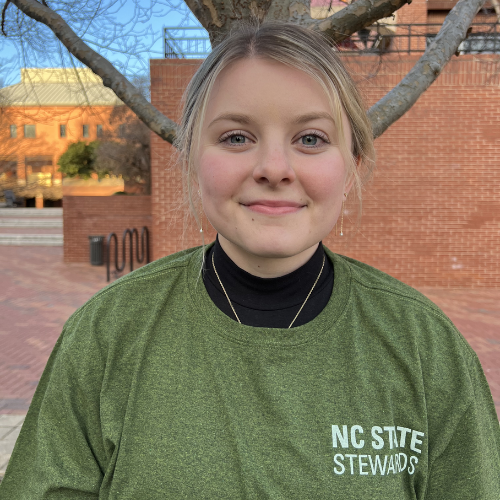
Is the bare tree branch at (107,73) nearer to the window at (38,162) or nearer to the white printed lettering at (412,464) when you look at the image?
the white printed lettering at (412,464)

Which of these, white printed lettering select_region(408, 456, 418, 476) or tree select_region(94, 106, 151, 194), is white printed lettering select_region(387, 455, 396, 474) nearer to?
white printed lettering select_region(408, 456, 418, 476)

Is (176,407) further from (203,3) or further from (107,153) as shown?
(107,153)

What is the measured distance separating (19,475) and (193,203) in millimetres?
852

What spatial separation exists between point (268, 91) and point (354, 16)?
3.91 ft

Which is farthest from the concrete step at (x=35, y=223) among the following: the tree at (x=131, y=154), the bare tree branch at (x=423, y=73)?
the bare tree branch at (x=423, y=73)

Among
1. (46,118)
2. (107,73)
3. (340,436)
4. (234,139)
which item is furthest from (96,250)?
(340,436)

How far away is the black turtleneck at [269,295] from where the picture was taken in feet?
4.40

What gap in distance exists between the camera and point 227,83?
126cm

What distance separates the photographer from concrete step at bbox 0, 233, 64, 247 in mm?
18703

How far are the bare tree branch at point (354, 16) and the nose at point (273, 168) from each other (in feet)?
3.84

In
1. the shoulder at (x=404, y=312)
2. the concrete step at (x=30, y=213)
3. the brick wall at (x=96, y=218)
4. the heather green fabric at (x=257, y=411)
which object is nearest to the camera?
the heather green fabric at (x=257, y=411)

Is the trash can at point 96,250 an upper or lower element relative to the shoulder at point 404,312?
lower

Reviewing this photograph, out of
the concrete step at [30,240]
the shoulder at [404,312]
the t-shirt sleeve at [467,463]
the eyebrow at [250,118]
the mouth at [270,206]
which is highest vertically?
the eyebrow at [250,118]

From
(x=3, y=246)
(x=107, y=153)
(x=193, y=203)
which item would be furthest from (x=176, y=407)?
(x=3, y=246)
